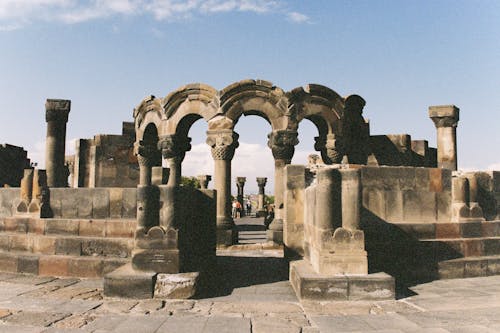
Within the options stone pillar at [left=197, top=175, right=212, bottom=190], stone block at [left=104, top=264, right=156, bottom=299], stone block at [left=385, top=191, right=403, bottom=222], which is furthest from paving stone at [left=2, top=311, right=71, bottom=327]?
stone pillar at [left=197, top=175, right=212, bottom=190]

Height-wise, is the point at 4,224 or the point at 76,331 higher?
the point at 4,224

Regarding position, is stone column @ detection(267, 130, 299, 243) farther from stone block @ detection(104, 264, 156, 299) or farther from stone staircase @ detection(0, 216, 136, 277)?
stone block @ detection(104, 264, 156, 299)

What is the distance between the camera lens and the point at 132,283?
442 cm

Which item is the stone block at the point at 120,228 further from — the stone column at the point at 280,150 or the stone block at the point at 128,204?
the stone column at the point at 280,150

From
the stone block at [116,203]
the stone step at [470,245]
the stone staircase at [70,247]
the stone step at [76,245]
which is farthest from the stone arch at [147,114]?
the stone step at [470,245]

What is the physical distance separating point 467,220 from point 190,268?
13.8 ft

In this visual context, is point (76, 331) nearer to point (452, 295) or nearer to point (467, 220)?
point (452, 295)

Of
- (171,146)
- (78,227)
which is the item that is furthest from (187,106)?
(78,227)

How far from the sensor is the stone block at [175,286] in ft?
14.7

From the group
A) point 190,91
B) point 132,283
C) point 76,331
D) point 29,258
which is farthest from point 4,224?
point 190,91

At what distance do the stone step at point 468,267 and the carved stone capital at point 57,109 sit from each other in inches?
359

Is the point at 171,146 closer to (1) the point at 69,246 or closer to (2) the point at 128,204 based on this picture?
(2) the point at 128,204

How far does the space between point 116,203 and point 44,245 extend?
1310 mm

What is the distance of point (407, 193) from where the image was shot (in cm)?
596
